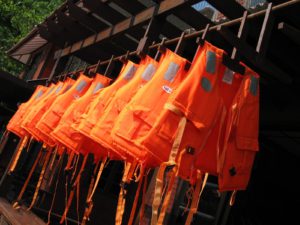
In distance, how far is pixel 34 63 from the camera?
13625 mm

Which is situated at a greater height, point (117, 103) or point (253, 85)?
point (253, 85)

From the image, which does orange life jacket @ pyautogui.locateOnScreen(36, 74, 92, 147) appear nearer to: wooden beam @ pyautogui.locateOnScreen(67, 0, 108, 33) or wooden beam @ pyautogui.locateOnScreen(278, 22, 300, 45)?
wooden beam @ pyautogui.locateOnScreen(67, 0, 108, 33)

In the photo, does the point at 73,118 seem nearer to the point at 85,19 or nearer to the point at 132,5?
the point at 132,5

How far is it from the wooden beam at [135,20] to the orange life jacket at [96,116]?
753 mm

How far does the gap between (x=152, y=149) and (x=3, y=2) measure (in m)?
17.6

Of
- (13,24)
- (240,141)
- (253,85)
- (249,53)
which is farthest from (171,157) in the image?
(13,24)

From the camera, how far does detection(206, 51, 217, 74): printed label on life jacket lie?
7.80 ft

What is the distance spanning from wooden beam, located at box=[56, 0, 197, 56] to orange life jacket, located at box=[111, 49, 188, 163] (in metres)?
1.12

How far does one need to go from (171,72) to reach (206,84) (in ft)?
1.60

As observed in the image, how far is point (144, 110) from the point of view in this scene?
249 cm

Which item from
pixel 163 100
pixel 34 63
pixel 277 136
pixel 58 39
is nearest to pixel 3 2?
pixel 34 63

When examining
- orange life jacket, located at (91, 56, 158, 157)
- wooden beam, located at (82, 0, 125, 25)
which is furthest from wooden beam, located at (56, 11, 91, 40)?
orange life jacket, located at (91, 56, 158, 157)

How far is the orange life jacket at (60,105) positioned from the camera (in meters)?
4.08

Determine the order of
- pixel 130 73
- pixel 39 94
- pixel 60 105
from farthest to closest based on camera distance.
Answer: pixel 39 94 → pixel 60 105 → pixel 130 73
